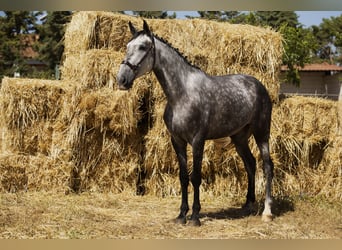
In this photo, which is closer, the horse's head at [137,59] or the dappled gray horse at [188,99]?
the horse's head at [137,59]

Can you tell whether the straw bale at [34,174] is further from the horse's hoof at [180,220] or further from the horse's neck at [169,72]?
the horse's neck at [169,72]

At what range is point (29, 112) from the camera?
6.02 m

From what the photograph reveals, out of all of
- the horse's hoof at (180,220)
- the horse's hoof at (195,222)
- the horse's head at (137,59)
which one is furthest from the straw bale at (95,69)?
the horse's hoof at (195,222)

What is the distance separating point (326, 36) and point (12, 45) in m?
25.3

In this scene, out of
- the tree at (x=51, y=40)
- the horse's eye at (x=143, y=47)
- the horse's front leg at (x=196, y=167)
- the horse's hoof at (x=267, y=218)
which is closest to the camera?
the horse's eye at (x=143, y=47)

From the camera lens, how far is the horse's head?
4145 millimetres

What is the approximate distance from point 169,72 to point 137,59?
17.1 inches

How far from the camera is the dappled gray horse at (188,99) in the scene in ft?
14.1

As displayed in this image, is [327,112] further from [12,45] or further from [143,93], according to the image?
[12,45]

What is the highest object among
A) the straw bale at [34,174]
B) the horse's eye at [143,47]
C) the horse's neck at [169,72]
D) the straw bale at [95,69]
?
the straw bale at [95,69]

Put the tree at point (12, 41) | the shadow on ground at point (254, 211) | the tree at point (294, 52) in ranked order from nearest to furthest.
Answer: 1. the shadow on ground at point (254, 211)
2. the tree at point (294, 52)
3. the tree at point (12, 41)

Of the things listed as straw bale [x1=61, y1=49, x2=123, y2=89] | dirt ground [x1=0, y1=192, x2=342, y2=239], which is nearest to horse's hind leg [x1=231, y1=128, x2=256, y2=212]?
dirt ground [x1=0, y1=192, x2=342, y2=239]

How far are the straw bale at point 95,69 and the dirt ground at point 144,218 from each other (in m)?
1.62

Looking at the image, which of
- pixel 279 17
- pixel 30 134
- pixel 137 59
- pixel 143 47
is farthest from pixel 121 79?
pixel 279 17
